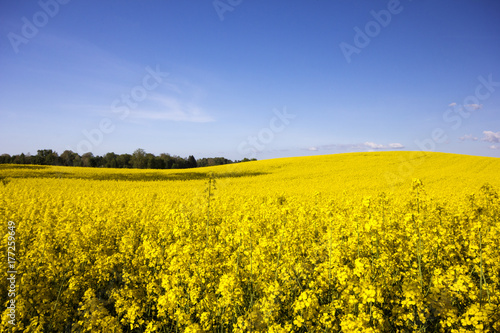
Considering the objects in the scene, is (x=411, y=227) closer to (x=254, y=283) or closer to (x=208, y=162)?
(x=254, y=283)

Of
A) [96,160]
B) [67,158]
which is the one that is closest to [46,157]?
[67,158]

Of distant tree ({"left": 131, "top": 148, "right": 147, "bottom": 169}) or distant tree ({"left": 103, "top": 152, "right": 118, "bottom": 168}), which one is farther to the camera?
distant tree ({"left": 103, "top": 152, "right": 118, "bottom": 168})

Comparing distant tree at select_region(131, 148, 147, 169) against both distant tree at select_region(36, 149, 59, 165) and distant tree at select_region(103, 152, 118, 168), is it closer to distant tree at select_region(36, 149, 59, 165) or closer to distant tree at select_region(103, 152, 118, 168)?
distant tree at select_region(103, 152, 118, 168)

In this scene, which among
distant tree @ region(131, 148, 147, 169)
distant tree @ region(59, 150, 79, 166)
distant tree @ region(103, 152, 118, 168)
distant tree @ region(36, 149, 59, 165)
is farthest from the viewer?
distant tree @ region(103, 152, 118, 168)

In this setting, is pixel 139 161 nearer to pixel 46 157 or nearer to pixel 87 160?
pixel 87 160

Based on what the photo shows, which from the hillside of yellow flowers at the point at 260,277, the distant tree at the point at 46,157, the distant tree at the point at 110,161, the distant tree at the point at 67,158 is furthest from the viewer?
the distant tree at the point at 110,161

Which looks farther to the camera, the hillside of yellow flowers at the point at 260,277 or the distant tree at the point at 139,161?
the distant tree at the point at 139,161

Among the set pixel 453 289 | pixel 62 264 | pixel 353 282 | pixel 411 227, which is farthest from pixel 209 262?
pixel 411 227

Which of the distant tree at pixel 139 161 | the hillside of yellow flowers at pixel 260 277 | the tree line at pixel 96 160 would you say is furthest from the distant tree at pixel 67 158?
the hillside of yellow flowers at pixel 260 277

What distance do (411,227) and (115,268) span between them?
23.9 feet

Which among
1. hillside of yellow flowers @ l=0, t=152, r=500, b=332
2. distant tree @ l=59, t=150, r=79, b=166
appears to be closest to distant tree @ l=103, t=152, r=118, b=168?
distant tree @ l=59, t=150, r=79, b=166

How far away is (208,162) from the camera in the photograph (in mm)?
103875

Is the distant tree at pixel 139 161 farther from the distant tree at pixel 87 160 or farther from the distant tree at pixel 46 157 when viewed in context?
the distant tree at pixel 46 157

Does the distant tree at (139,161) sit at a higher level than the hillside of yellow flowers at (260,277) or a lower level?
higher
